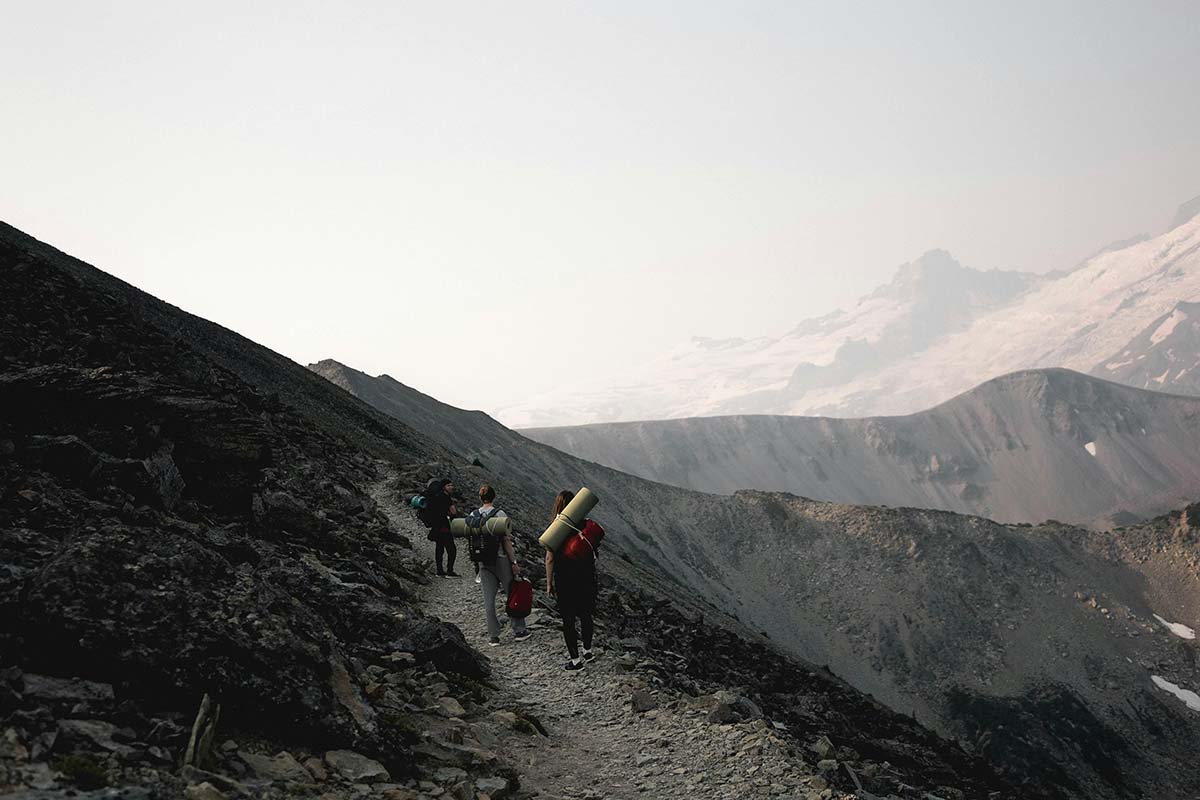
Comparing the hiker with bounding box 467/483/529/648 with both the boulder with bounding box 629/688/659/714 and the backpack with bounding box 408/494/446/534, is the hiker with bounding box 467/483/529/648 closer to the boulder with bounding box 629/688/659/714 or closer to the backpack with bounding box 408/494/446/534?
the boulder with bounding box 629/688/659/714

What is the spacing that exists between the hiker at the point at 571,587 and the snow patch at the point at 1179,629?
3293 inches

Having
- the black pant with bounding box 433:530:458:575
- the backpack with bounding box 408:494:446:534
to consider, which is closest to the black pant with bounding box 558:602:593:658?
the backpack with bounding box 408:494:446:534

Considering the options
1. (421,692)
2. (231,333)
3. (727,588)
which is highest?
(231,333)

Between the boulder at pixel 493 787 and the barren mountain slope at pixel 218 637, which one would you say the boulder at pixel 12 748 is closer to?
the barren mountain slope at pixel 218 637

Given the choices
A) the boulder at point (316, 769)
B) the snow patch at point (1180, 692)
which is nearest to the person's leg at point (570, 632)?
the boulder at point (316, 769)

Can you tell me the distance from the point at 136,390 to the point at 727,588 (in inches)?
2631

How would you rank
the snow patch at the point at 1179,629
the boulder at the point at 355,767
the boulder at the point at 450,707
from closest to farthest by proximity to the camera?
the boulder at the point at 355,767 → the boulder at the point at 450,707 → the snow patch at the point at 1179,629

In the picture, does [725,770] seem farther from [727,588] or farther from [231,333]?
[727,588]

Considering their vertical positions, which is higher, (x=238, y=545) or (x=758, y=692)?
(x=238, y=545)

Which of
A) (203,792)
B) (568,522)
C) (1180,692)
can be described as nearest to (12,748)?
(203,792)

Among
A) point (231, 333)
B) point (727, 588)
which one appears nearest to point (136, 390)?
point (231, 333)

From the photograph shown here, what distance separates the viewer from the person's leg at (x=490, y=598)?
12383mm

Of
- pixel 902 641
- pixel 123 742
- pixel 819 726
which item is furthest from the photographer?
pixel 902 641

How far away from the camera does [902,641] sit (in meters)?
67.5
